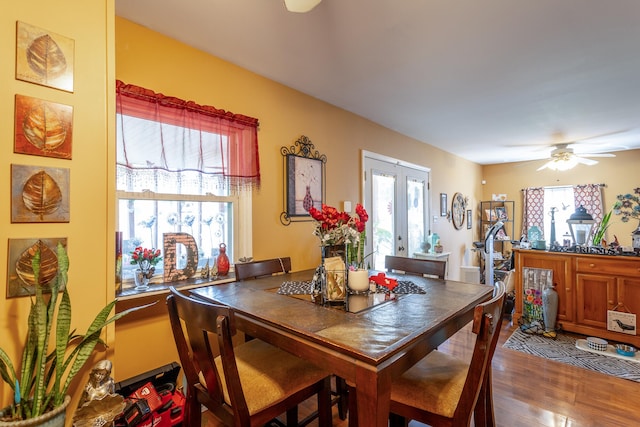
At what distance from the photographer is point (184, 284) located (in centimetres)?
186

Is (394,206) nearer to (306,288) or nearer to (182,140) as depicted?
(306,288)

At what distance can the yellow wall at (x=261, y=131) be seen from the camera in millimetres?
1778

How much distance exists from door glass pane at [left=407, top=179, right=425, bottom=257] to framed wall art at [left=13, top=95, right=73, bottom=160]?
3808 millimetres

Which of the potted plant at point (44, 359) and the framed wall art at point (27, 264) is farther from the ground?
the framed wall art at point (27, 264)

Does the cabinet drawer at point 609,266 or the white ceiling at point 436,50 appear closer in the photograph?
the white ceiling at point 436,50

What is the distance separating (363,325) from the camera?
1161 mm

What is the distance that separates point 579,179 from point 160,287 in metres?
6.89

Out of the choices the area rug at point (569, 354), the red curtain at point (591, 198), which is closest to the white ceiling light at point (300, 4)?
the area rug at point (569, 354)

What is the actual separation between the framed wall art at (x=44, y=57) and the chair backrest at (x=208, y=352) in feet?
3.12

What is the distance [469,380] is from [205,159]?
75.9 inches

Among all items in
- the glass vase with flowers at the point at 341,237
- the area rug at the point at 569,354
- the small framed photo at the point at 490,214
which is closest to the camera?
the glass vase with flowers at the point at 341,237

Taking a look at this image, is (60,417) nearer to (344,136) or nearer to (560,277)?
(344,136)

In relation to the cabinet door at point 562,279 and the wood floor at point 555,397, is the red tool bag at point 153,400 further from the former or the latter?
the cabinet door at point 562,279

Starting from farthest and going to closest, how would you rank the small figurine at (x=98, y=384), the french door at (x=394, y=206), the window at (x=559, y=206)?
the window at (x=559, y=206), the french door at (x=394, y=206), the small figurine at (x=98, y=384)
